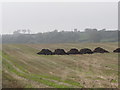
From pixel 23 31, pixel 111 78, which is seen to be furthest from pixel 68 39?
pixel 111 78

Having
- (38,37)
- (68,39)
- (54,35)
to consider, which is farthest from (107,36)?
(38,37)

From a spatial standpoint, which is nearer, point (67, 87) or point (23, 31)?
point (67, 87)

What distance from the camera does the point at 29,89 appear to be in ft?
43.6

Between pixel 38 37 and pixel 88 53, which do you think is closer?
pixel 88 53

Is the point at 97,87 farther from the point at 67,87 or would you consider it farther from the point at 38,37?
the point at 38,37

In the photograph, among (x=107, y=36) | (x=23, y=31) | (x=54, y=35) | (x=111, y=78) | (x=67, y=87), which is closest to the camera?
(x=67, y=87)

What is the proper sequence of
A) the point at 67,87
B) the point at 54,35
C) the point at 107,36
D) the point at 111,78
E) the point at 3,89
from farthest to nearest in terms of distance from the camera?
the point at 54,35, the point at 107,36, the point at 111,78, the point at 67,87, the point at 3,89

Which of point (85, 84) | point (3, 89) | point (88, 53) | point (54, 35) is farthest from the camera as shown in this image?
point (54, 35)

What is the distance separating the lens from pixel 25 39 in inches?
5039

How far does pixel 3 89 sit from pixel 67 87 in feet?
13.8

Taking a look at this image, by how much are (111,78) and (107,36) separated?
10843 cm

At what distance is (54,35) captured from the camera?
13388cm

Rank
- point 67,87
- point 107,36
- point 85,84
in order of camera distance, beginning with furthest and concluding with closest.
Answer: point 107,36
point 85,84
point 67,87

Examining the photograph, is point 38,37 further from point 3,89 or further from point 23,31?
point 3,89
